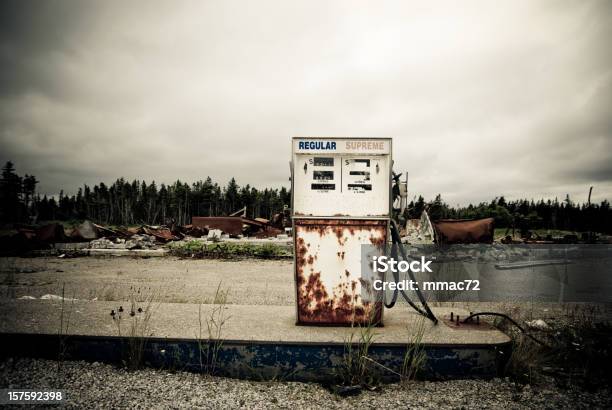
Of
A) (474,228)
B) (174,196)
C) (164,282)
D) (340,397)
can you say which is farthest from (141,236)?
(174,196)

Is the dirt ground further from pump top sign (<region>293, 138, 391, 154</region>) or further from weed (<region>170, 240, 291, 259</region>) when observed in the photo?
pump top sign (<region>293, 138, 391, 154</region>)

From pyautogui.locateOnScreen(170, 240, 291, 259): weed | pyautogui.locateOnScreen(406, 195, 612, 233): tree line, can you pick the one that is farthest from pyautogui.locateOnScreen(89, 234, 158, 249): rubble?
pyautogui.locateOnScreen(406, 195, 612, 233): tree line

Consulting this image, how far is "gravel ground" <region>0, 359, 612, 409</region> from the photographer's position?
288 centimetres

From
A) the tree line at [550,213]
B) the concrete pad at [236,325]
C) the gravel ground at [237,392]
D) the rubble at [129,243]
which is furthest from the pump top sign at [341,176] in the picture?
the tree line at [550,213]

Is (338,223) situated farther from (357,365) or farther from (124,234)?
(124,234)

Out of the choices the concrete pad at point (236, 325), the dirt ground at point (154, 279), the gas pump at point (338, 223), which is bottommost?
the dirt ground at point (154, 279)

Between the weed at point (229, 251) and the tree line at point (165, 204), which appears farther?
the tree line at point (165, 204)

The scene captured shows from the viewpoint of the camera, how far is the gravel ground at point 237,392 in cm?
288

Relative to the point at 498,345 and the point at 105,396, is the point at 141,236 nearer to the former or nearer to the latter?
the point at 105,396

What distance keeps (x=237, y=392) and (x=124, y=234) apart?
19246 mm

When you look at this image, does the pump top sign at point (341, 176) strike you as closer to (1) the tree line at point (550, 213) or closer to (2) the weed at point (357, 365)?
(2) the weed at point (357, 365)

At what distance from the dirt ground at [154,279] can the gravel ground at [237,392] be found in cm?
257

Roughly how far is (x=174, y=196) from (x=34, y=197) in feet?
116

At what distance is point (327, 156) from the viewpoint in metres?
3.92
